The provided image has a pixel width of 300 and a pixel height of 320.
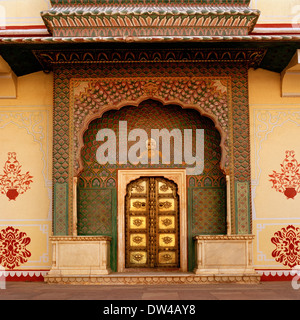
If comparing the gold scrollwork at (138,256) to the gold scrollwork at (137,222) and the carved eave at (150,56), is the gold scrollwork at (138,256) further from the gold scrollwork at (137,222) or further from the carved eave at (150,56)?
the carved eave at (150,56)

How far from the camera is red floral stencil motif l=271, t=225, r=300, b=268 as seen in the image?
7414 millimetres

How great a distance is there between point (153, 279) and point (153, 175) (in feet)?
5.37

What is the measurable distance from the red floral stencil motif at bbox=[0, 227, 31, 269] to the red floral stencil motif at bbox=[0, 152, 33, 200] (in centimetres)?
54

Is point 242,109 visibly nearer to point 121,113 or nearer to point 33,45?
point 121,113

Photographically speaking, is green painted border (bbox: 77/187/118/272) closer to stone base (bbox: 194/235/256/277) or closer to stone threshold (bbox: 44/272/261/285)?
stone threshold (bbox: 44/272/261/285)

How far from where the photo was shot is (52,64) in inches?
290

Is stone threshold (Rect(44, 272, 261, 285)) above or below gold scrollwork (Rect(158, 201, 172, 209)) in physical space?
below

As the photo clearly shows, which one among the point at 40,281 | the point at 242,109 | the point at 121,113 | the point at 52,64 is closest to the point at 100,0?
the point at 52,64

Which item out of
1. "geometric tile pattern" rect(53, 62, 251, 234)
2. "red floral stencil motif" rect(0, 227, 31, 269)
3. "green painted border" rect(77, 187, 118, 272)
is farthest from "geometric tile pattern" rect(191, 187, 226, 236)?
"red floral stencil motif" rect(0, 227, 31, 269)

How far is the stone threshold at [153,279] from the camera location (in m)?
6.84

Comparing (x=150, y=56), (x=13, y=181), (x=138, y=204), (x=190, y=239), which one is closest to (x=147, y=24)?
(x=150, y=56)

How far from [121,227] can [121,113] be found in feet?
5.79

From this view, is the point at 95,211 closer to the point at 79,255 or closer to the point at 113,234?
the point at 113,234

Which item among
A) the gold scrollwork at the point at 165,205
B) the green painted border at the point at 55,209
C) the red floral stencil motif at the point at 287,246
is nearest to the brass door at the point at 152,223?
the gold scrollwork at the point at 165,205
